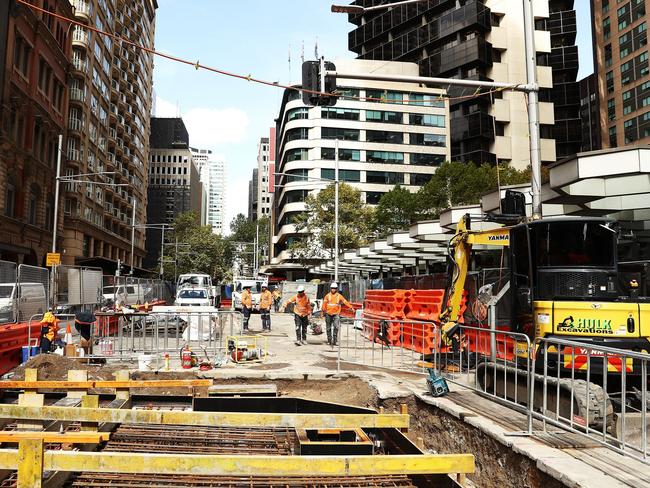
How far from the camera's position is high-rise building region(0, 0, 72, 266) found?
34438 mm

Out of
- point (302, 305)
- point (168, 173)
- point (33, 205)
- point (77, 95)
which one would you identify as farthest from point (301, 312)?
point (168, 173)

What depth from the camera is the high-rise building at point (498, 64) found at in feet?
211

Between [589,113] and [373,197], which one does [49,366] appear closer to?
[373,197]

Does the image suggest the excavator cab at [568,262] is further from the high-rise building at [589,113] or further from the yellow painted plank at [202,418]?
the high-rise building at [589,113]

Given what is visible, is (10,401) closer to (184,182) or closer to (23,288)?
(23,288)

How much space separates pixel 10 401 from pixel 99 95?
181ft

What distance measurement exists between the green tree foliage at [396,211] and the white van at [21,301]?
37.5 meters

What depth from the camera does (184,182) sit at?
466 ft

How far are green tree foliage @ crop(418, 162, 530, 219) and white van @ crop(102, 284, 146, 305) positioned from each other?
28.3 metres

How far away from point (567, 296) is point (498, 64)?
6463 centimetres

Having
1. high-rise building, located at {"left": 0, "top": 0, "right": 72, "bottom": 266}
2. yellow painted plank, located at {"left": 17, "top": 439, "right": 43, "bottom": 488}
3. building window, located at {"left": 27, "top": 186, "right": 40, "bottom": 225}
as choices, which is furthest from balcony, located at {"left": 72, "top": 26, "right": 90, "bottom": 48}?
yellow painted plank, located at {"left": 17, "top": 439, "right": 43, "bottom": 488}

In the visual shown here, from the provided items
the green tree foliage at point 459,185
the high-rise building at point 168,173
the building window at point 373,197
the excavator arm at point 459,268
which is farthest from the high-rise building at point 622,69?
the high-rise building at point 168,173

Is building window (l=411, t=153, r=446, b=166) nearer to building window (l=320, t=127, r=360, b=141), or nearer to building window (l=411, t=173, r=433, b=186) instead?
building window (l=411, t=173, r=433, b=186)

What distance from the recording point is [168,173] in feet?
468
